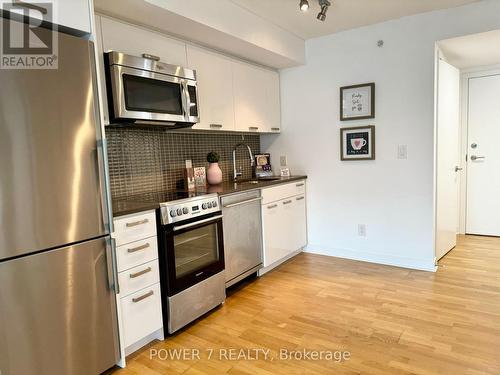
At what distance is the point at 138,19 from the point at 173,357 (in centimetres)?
222

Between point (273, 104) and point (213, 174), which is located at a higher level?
point (273, 104)

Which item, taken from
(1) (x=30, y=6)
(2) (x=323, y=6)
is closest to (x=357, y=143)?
(2) (x=323, y=6)

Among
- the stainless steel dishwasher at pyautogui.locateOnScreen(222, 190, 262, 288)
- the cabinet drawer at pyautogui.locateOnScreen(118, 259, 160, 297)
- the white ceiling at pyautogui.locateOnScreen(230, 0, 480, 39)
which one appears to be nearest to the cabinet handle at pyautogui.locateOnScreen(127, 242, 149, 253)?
the cabinet drawer at pyautogui.locateOnScreen(118, 259, 160, 297)

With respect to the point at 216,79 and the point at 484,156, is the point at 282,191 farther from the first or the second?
the point at 484,156

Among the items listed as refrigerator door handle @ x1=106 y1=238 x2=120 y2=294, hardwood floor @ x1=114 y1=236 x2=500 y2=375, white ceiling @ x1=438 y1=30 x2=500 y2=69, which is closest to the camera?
refrigerator door handle @ x1=106 y1=238 x2=120 y2=294

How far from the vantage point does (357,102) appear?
11.4 feet

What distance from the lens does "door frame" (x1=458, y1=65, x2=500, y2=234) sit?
4.13m

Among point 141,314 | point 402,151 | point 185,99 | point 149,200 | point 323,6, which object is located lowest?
point 141,314

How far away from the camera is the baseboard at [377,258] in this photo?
130 inches

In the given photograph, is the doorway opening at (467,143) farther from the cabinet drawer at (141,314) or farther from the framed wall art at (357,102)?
the cabinet drawer at (141,314)

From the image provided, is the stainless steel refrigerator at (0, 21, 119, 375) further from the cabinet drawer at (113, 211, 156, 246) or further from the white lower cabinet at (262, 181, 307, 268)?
the white lower cabinet at (262, 181, 307, 268)

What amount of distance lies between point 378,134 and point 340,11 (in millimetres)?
1214

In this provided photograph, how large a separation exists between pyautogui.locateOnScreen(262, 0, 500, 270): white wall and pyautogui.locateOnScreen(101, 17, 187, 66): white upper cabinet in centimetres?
162

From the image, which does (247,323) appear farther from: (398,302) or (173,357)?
(398,302)
